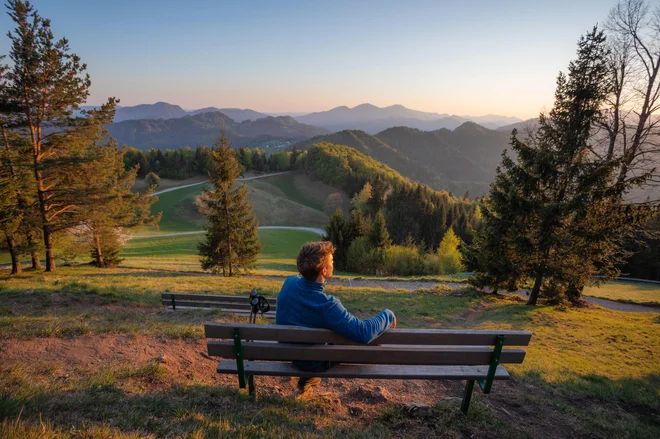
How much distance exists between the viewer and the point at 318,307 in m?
3.66

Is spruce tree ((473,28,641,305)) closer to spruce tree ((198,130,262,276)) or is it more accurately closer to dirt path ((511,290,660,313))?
dirt path ((511,290,660,313))

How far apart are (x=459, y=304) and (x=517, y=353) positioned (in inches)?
481

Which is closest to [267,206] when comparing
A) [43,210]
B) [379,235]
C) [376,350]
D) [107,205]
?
[379,235]

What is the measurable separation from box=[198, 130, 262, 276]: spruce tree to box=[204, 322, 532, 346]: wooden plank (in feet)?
64.9

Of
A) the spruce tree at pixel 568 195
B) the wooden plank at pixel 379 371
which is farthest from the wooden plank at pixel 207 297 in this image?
the spruce tree at pixel 568 195

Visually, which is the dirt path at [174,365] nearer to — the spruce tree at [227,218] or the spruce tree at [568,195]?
the spruce tree at [568,195]

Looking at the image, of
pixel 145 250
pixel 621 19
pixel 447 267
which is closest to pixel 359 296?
pixel 621 19

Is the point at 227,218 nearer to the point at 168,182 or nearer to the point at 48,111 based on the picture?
the point at 48,111

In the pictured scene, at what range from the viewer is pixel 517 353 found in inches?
152

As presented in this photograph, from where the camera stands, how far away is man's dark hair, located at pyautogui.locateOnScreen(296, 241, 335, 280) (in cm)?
368

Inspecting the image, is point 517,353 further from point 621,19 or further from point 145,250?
point 145,250

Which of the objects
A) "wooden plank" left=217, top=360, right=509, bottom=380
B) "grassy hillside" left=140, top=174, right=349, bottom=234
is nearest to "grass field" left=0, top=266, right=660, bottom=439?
"wooden plank" left=217, top=360, right=509, bottom=380

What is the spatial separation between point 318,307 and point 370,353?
0.76 meters

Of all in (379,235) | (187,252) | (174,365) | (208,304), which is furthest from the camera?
(379,235)
